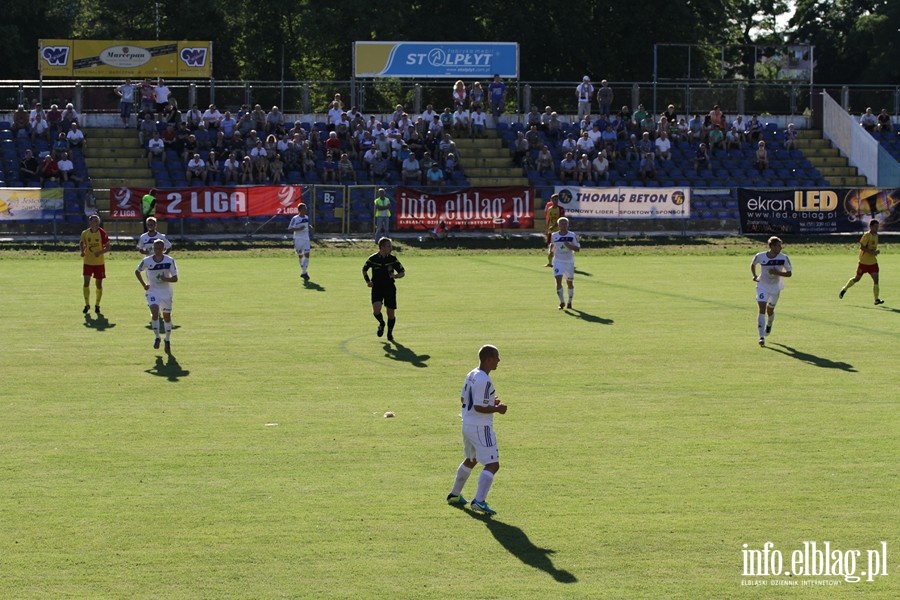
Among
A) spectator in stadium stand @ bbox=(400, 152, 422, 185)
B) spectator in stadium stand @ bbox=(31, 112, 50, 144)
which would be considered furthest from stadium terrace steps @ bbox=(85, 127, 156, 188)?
spectator in stadium stand @ bbox=(400, 152, 422, 185)

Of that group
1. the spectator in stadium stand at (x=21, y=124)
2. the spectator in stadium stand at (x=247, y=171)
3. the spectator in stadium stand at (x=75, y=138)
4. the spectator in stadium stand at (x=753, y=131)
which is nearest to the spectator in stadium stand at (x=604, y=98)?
the spectator in stadium stand at (x=753, y=131)

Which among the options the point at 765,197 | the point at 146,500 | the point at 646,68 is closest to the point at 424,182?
the point at 765,197

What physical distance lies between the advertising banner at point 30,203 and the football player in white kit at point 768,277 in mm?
27290

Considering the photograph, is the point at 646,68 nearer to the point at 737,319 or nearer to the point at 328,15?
the point at 328,15

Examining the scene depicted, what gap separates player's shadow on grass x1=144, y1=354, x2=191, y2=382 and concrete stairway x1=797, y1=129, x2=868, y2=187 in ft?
121

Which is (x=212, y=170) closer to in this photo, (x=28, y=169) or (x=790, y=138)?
(x=28, y=169)

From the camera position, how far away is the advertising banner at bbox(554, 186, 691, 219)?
45.8 m

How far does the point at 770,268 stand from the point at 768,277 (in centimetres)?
26

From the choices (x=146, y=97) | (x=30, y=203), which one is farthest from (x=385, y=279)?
(x=146, y=97)

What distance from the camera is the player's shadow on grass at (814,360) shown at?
21.6 m

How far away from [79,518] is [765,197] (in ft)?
122

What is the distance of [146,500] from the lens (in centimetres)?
1351

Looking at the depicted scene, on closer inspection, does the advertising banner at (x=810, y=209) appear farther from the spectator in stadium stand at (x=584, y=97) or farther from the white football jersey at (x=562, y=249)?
the white football jersey at (x=562, y=249)

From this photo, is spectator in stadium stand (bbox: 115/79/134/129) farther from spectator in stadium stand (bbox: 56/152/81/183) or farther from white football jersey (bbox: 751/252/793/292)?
white football jersey (bbox: 751/252/793/292)
